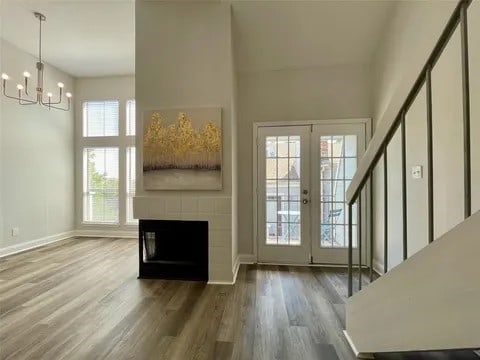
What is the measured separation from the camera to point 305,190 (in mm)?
4207

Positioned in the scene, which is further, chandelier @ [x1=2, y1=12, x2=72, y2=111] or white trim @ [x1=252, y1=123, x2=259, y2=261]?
white trim @ [x1=252, y1=123, x2=259, y2=261]

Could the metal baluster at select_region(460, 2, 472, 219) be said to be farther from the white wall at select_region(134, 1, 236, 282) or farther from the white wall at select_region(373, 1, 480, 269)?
the white wall at select_region(134, 1, 236, 282)

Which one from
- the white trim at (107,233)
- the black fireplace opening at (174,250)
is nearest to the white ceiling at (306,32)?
the black fireplace opening at (174,250)

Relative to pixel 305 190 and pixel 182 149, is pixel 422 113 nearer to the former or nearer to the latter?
pixel 305 190

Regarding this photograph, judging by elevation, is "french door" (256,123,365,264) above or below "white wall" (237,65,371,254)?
below

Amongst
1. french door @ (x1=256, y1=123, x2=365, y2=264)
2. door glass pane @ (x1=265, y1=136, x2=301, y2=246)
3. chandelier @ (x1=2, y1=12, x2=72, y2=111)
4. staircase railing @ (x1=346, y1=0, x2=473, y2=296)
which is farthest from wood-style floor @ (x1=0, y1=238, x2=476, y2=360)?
chandelier @ (x1=2, y1=12, x2=72, y2=111)

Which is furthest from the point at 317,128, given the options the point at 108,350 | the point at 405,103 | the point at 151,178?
the point at 108,350

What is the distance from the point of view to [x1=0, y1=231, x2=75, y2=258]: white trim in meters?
4.65

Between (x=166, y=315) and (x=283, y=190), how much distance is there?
2.42 meters

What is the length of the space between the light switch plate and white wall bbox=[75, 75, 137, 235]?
5.24 meters

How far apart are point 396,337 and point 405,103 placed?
1.12m

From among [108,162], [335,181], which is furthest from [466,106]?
[108,162]

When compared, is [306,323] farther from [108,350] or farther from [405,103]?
[405,103]

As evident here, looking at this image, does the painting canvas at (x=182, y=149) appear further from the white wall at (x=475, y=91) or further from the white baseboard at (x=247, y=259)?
the white wall at (x=475, y=91)
